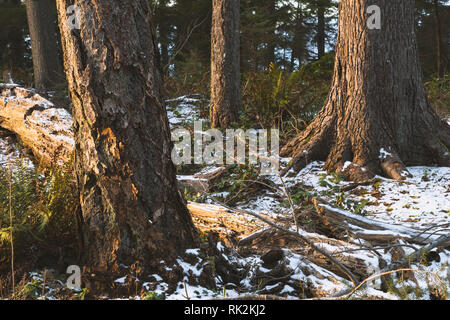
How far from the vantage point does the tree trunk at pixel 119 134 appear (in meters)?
2.00

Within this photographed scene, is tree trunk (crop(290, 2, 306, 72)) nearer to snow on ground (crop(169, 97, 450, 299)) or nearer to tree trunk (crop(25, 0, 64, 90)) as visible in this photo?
tree trunk (crop(25, 0, 64, 90))

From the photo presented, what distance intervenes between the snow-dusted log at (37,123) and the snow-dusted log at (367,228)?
2984 mm

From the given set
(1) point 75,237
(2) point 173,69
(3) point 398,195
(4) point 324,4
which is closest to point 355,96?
(3) point 398,195

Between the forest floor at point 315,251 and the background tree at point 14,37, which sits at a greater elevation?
the background tree at point 14,37

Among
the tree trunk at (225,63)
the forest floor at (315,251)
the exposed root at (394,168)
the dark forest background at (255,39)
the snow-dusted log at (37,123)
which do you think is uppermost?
the dark forest background at (255,39)

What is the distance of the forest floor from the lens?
2.16 m

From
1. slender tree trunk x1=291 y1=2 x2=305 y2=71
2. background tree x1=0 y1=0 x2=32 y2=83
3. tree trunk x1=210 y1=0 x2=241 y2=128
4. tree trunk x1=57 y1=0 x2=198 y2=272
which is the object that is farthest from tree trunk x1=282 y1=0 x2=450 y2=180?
background tree x1=0 y1=0 x2=32 y2=83

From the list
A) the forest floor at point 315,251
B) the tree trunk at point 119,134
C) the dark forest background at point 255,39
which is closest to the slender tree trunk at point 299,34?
the dark forest background at point 255,39

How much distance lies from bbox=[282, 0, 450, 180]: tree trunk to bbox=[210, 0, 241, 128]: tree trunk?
8.18ft

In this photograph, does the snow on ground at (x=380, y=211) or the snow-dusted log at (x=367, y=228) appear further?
the snow-dusted log at (x=367, y=228)

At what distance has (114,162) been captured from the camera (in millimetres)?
2062

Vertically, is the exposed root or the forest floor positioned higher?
the exposed root

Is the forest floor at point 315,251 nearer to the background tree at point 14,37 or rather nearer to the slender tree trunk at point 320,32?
the slender tree trunk at point 320,32

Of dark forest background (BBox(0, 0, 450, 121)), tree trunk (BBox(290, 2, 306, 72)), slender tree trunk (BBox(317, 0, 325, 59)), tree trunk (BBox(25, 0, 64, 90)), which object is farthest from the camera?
slender tree trunk (BBox(317, 0, 325, 59))
